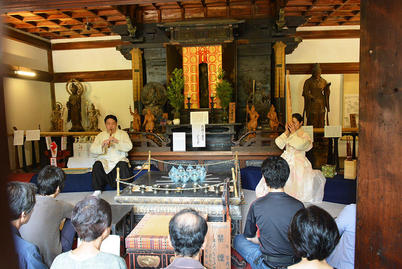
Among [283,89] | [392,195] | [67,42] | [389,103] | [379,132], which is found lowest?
[392,195]

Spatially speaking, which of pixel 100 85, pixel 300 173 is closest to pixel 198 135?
pixel 300 173

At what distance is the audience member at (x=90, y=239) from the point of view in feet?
4.27

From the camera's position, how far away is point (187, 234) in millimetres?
1341

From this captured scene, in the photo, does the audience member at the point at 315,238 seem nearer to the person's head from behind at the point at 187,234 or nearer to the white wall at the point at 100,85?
the person's head from behind at the point at 187,234

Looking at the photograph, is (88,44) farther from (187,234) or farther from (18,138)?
(187,234)

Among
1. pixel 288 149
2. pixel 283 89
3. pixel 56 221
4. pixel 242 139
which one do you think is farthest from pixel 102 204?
pixel 283 89

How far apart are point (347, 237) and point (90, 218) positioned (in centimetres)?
155

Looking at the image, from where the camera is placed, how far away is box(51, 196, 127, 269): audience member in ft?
4.27

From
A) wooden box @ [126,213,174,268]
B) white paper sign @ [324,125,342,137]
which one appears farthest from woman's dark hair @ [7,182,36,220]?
white paper sign @ [324,125,342,137]

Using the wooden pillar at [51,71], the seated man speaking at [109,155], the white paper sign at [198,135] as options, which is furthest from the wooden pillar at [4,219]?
the wooden pillar at [51,71]

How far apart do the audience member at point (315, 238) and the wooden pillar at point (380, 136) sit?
146 mm

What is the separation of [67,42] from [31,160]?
3744 mm

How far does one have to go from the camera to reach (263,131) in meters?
5.33

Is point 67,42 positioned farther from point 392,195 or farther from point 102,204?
point 392,195
